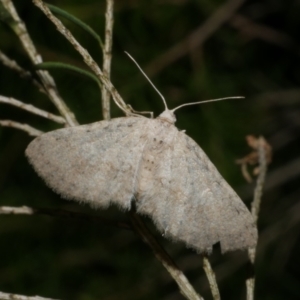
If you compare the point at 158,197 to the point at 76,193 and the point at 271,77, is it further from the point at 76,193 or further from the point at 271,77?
the point at 271,77

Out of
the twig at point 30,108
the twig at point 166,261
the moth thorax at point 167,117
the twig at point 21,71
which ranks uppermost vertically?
the twig at point 21,71

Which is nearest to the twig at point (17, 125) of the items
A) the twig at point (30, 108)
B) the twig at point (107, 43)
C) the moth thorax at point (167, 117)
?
the twig at point (30, 108)

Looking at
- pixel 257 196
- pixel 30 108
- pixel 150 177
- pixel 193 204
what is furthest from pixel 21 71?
pixel 257 196

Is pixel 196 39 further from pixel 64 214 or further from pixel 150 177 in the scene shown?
pixel 64 214

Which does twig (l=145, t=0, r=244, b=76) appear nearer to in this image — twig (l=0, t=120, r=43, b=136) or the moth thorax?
the moth thorax

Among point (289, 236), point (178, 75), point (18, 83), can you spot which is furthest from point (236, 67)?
point (18, 83)

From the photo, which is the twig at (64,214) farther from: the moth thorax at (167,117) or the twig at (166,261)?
the moth thorax at (167,117)

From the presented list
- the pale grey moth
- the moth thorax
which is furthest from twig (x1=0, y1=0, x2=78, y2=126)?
the moth thorax
